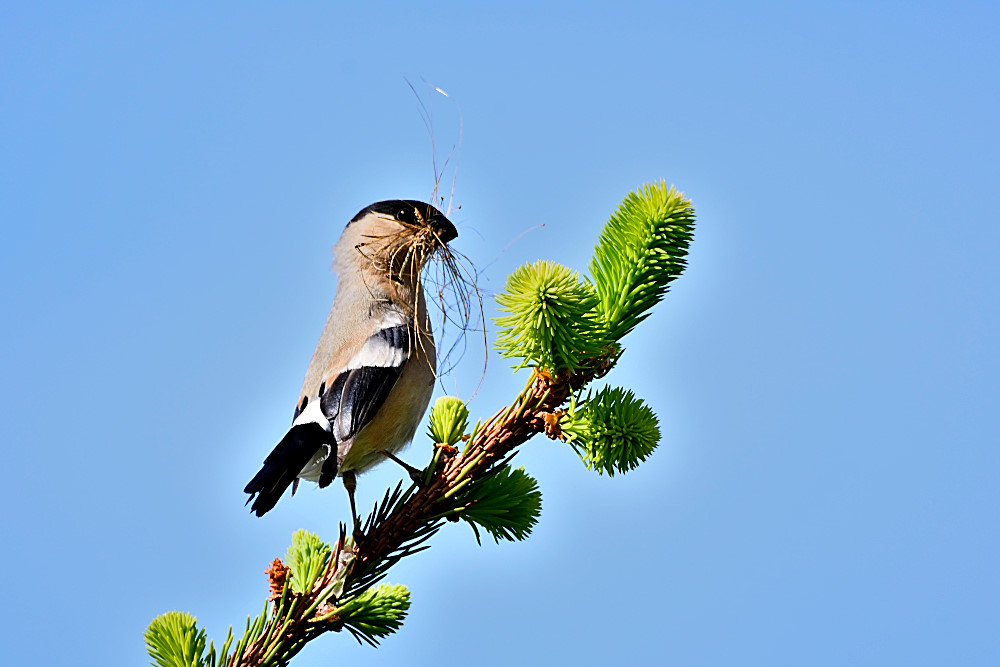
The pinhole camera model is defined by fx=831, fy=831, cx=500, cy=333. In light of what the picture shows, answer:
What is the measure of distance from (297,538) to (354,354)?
86cm

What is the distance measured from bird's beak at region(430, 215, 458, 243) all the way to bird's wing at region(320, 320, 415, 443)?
36cm

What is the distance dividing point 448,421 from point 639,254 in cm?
73

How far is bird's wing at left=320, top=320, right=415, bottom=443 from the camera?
2.91 meters

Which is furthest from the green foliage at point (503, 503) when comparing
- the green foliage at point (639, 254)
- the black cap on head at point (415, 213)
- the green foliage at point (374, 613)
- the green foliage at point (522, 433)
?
the black cap on head at point (415, 213)

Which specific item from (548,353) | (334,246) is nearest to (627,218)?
(548,353)

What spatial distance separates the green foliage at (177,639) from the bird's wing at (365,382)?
87cm

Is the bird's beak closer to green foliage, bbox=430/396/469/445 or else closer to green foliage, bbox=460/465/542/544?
green foliage, bbox=430/396/469/445

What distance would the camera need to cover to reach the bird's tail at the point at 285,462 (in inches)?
99.3

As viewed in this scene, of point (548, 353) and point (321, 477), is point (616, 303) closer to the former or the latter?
point (548, 353)

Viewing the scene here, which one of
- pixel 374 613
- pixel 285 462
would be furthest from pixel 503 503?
pixel 285 462

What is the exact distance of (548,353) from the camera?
2266mm

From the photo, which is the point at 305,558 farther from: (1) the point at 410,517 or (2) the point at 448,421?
(2) the point at 448,421

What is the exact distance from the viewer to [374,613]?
2.26 meters

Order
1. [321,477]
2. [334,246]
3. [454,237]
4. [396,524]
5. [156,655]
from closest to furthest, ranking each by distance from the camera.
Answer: [156,655] → [396,524] → [321,477] → [454,237] → [334,246]
